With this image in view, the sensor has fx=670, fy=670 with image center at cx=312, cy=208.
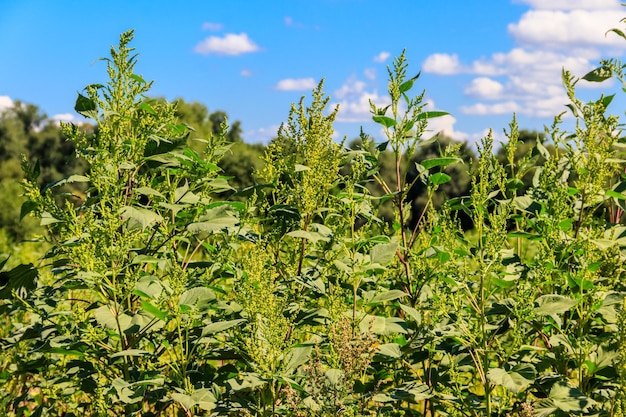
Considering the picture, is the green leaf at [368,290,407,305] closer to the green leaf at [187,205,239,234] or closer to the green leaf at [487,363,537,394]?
the green leaf at [487,363,537,394]

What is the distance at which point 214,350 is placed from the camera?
2896 millimetres

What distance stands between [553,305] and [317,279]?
3.07 feet

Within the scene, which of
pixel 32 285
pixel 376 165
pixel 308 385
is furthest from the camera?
pixel 32 285

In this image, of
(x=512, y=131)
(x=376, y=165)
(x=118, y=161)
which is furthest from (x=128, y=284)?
(x=512, y=131)

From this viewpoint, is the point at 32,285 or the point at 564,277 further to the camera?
the point at 32,285

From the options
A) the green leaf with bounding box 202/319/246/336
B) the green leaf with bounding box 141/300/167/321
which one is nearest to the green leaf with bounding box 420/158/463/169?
the green leaf with bounding box 202/319/246/336

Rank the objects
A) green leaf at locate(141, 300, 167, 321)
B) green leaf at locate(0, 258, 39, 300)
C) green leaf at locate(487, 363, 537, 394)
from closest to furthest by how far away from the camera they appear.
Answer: green leaf at locate(487, 363, 537, 394) < green leaf at locate(141, 300, 167, 321) < green leaf at locate(0, 258, 39, 300)

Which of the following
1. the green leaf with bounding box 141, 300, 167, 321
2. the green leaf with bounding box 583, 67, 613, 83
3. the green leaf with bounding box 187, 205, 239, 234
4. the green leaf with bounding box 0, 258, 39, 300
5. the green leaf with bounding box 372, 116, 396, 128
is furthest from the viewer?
the green leaf with bounding box 583, 67, 613, 83

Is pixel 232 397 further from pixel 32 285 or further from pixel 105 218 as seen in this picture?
pixel 32 285

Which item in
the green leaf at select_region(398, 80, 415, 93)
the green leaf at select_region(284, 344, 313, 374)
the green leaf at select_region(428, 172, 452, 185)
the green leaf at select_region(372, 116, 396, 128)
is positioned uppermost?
the green leaf at select_region(398, 80, 415, 93)

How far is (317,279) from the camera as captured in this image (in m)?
2.82

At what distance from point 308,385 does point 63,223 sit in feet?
4.10

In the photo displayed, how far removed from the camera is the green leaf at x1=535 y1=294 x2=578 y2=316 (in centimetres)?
247

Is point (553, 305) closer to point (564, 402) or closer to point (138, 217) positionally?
point (564, 402)
